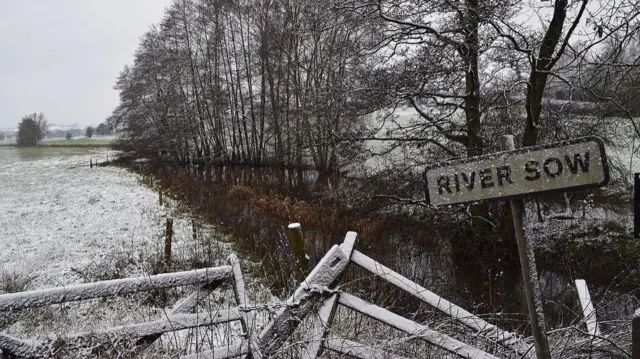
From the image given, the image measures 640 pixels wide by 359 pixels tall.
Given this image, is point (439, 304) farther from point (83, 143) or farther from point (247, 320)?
point (83, 143)

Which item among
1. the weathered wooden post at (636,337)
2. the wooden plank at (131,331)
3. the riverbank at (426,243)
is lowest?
the riverbank at (426,243)

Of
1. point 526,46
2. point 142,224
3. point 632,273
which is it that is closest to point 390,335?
point 526,46

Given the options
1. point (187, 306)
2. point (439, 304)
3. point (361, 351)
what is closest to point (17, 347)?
point (187, 306)

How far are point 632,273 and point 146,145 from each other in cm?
3524

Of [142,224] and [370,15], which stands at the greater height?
[370,15]

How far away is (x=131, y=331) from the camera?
2652 millimetres

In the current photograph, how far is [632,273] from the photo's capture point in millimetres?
7879

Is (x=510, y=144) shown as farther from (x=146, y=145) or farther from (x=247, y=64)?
(x=146, y=145)

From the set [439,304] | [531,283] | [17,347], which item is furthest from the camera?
[439,304]

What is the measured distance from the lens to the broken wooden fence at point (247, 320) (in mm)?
2576

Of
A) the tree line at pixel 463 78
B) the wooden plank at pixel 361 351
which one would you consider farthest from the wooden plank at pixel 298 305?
the tree line at pixel 463 78

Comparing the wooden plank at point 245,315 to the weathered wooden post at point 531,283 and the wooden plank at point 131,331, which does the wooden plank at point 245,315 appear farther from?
the weathered wooden post at point 531,283

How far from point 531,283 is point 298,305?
1403 millimetres

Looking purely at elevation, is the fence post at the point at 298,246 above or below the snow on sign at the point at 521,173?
below
